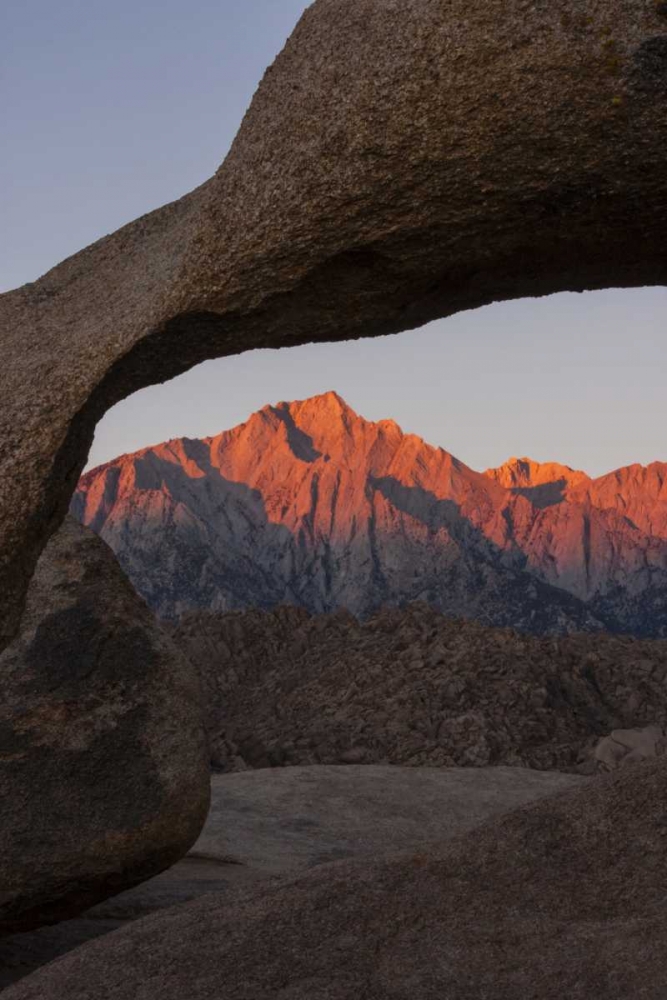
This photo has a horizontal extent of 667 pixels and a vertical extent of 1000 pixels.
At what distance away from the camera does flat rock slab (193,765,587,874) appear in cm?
1196

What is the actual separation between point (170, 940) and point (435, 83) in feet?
15.7

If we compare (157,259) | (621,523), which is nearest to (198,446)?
(621,523)

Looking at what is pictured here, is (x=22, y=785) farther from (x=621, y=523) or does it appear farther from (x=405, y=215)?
(x=621, y=523)

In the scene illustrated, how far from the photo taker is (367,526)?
113m

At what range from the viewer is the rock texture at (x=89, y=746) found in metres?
7.77

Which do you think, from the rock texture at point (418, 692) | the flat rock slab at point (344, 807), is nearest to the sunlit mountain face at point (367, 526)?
the rock texture at point (418, 692)

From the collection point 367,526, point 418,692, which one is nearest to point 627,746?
point 418,692

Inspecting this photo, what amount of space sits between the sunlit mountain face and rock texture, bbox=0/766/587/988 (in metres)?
74.5

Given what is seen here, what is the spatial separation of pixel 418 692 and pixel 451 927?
54.4ft

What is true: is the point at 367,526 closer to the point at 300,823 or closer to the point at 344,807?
the point at 344,807

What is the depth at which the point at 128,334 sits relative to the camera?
5.59 m

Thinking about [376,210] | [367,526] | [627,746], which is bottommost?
[627,746]

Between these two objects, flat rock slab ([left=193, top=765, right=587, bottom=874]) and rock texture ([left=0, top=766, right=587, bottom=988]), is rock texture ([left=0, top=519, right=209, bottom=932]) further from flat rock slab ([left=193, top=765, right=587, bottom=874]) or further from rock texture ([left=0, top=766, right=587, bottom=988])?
flat rock slab ([left=193, top=765, right=587, bottom=874])

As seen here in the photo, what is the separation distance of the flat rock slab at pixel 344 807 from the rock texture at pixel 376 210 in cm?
689
